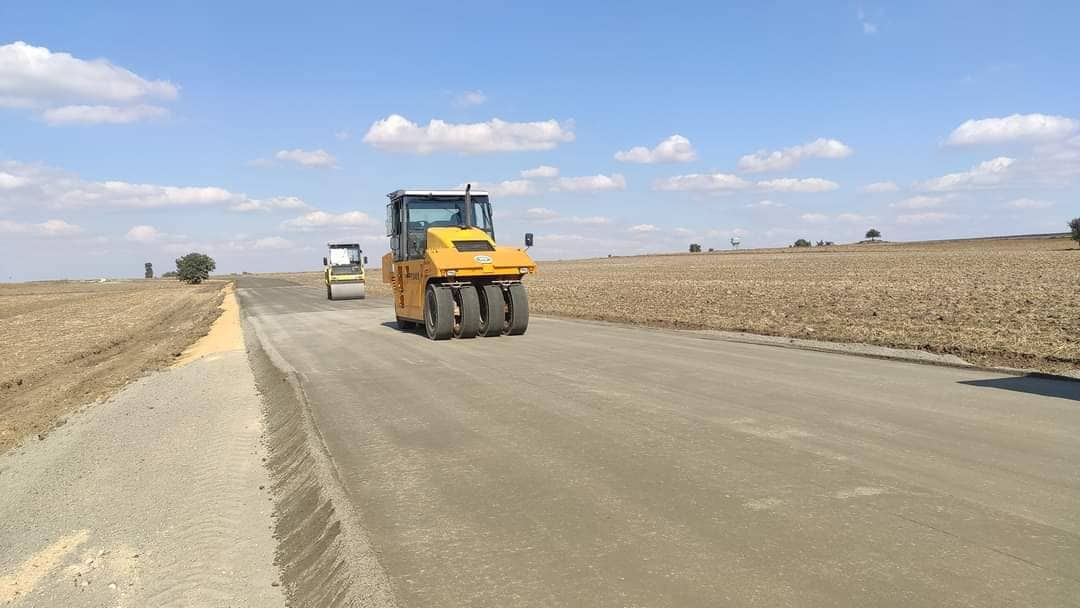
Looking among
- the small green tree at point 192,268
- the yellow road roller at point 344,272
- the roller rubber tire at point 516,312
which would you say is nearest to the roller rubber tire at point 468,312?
the roller rubber tire at point 516,312

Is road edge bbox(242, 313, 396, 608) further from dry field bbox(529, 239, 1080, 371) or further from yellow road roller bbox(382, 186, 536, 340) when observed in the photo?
dry field bbox(529, 239, 1080, 371)

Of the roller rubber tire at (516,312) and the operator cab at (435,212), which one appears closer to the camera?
the roller rubber tire at (516,312)

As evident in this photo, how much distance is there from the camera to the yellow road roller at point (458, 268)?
14227 mm

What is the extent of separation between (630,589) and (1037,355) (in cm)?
972

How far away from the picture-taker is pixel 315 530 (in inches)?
170

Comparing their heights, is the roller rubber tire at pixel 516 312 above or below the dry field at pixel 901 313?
above

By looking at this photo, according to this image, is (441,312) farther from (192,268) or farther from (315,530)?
(192,268)

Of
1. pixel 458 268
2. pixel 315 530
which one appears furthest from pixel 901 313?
pixel 315 530

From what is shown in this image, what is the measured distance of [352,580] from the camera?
3504 millimetres

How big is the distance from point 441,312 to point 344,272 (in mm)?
22802

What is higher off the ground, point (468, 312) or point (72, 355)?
point (468, 312)

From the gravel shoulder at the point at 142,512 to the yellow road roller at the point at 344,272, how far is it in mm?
26424

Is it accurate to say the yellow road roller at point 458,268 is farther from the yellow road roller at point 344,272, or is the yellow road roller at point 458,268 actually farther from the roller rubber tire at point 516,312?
the yellow road roller at point 344,272

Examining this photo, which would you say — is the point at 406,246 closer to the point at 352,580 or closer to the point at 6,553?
the point at 6,553
